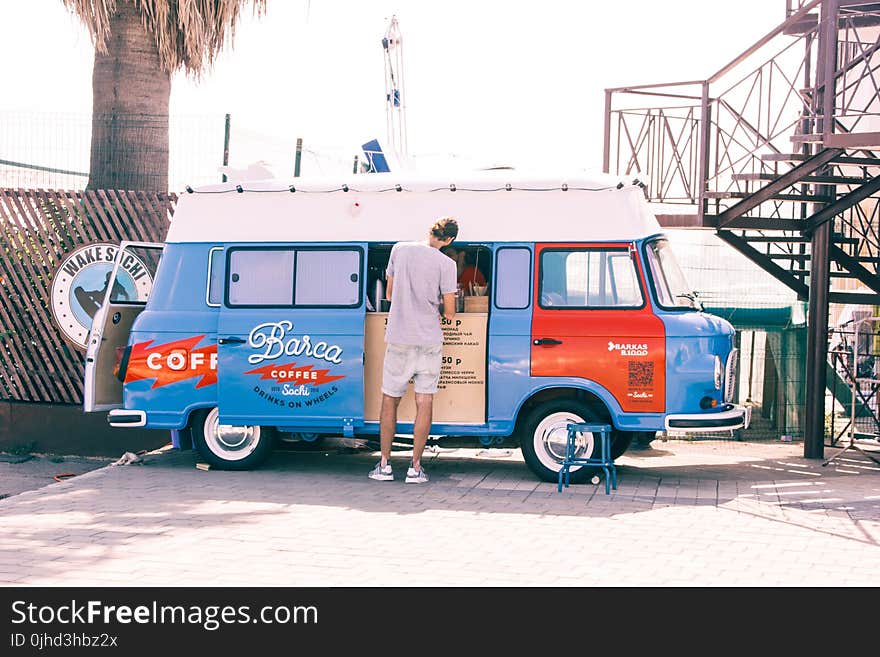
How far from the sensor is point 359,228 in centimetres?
1011

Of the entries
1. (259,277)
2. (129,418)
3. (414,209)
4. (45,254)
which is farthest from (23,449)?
(414,209)

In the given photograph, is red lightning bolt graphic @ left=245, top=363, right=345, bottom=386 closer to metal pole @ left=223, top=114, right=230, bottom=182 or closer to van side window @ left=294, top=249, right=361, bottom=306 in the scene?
van side window @ left=294, top=249, right=361, bottom=306

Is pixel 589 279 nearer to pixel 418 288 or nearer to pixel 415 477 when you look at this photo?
pixel 418 288

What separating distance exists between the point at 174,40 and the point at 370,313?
5.36 meters

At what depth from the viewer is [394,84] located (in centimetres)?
1250

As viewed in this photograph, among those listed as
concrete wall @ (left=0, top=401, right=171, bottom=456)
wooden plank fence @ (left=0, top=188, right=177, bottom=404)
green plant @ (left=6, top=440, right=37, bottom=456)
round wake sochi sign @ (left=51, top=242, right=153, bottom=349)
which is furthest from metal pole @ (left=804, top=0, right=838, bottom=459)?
green plant @ (left=6, top=440, right=37, bottom=456)

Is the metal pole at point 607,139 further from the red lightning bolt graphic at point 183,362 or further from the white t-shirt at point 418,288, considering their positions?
the red lightning bolt graphic at point 183,362

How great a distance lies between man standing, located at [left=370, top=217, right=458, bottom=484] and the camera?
940 cm

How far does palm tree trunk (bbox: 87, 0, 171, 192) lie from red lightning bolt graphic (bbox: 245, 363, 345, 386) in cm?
413

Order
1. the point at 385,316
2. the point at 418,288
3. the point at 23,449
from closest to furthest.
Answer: the point at 418,288 < the point at 385,316 < the point at 23,449

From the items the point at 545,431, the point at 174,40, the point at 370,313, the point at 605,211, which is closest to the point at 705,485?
the point at 545,431

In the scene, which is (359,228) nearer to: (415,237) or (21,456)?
(415,237)

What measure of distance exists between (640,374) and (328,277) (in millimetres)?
2756
